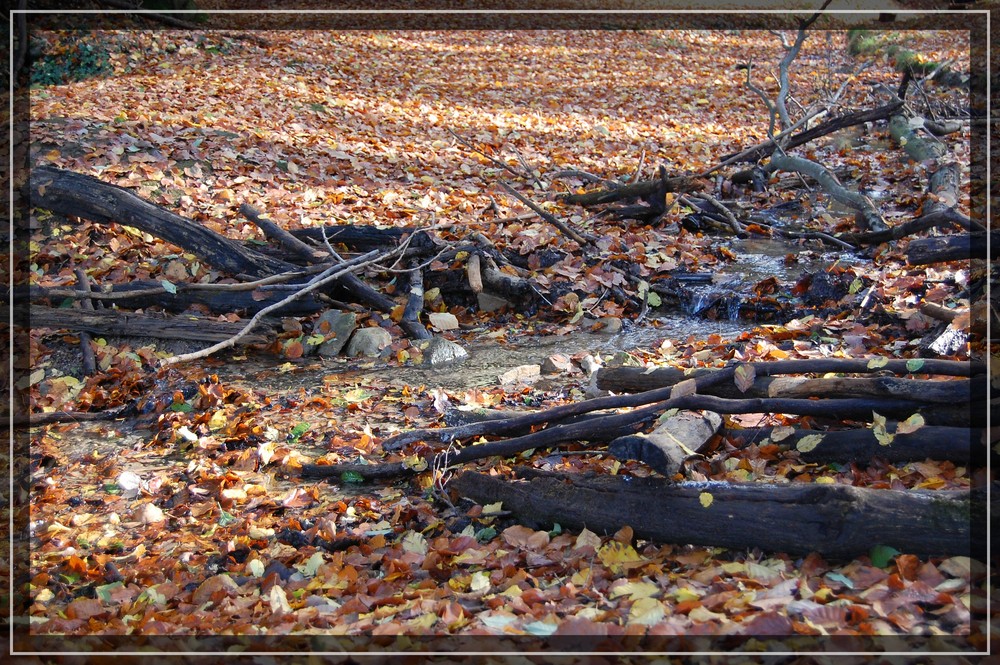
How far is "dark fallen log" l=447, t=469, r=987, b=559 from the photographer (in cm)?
253

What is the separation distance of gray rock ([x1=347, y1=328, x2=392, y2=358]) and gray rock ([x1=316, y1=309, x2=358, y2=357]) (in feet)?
0.22

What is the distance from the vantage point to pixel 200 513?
3801 millimetres

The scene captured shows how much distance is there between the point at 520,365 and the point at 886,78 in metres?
11.6

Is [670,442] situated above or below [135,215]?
below

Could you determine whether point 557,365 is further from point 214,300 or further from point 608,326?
point 214,300

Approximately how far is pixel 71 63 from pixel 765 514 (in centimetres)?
Result: 1120

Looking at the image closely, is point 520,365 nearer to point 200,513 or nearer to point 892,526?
point 200,513

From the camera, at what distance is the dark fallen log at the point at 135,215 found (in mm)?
6137

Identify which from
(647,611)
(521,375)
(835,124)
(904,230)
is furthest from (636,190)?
(647,611)

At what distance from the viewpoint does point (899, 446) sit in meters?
3.10

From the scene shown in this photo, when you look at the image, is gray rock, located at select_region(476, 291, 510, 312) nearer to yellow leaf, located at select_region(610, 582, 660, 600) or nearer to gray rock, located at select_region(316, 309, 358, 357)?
gray rock, located at select_region(316, 309, 358, 357)

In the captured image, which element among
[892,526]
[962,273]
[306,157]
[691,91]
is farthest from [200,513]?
[691,91]

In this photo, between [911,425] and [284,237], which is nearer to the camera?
[911,425]

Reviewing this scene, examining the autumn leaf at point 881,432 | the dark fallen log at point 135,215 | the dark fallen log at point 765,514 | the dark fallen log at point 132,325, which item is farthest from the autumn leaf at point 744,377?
the dark fallen log at point 135,215
